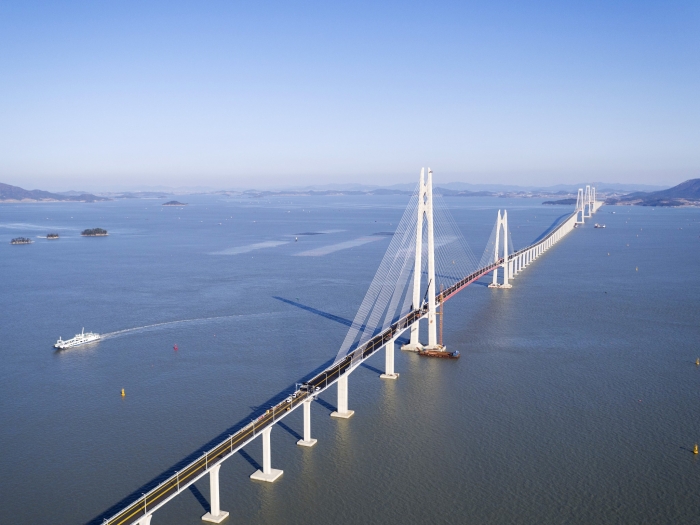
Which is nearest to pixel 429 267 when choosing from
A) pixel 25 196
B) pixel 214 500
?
pixel 214 500

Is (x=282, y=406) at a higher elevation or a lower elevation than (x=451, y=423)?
higher

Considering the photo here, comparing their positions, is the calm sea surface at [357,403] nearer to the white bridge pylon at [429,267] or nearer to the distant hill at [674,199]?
the white bridge pylon at [429,267]

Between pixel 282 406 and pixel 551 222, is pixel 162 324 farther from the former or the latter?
pixel 551 222

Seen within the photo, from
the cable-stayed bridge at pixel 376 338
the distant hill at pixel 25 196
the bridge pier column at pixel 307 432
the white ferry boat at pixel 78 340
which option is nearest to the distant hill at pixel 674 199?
the cable-stayed bridge at pixel 376 338

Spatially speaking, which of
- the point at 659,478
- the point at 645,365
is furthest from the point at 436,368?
the point at 659,478

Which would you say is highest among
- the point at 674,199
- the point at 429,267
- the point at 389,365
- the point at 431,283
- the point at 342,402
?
the point at 674,199

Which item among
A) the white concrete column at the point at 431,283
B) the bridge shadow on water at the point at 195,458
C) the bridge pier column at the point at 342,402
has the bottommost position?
the bridge shadow on water at the point at 195,458

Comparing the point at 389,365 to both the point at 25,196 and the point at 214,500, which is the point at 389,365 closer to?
the point at 214,500
